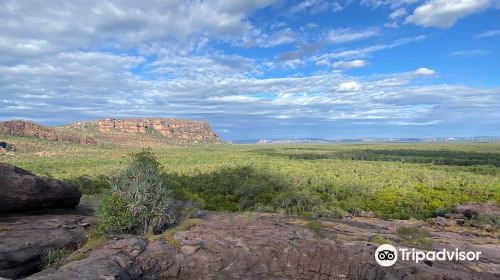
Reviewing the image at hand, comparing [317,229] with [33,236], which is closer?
[33,236]

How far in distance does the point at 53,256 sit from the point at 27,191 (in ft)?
23.2

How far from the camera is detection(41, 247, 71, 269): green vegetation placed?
60.2ft

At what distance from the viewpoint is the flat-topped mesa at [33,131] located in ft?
506

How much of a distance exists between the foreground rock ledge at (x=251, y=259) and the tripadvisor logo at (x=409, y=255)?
1.48ft

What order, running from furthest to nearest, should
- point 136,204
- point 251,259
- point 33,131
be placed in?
point 33,131
point 136,204
point 251,259

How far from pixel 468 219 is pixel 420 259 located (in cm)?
3329

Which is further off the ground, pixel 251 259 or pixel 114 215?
pixel 114 215

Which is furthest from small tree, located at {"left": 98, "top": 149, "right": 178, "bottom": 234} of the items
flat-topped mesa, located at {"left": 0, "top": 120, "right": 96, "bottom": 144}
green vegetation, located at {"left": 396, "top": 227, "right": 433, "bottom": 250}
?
flat-topped mesa, located at {"left": 0, "top": 120, "right": 96, "bottom": 144}

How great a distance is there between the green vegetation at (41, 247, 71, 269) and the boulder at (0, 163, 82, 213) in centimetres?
573

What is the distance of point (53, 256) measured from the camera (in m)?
18.5

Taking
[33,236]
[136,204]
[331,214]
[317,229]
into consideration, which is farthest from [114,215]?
[331,214]

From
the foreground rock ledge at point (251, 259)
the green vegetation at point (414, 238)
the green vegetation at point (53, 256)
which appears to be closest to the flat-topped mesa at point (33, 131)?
the green vegetation at point (53, 256)

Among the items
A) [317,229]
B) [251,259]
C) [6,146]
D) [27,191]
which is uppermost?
[6,146]

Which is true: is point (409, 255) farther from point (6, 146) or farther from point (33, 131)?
point (33, 131)
